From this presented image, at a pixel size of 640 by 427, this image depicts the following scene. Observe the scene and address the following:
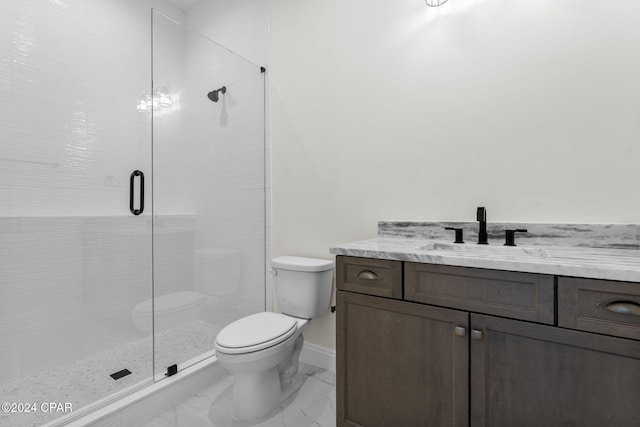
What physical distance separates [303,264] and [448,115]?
3.84ft

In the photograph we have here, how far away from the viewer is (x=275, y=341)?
4.84 ft

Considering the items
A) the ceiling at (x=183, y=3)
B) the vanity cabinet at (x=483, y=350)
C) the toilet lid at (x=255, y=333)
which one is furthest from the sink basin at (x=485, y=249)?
the ceiling at (x=183, y=3)

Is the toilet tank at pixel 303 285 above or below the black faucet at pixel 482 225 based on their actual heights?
below

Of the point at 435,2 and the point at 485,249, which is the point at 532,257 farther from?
the point at 435,2

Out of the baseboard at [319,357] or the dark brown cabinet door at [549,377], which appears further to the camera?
the baseboard at [319,357]

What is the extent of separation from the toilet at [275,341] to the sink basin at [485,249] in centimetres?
66

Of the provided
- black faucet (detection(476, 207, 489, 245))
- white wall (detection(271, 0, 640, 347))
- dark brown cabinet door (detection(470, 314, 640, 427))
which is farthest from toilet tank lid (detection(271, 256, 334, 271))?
dark brown cabinet door (detection(470, 314, 640, 427))

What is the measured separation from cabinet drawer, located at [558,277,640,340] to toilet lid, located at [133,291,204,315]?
1992mm

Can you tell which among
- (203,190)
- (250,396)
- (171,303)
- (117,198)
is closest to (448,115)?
(203,190)

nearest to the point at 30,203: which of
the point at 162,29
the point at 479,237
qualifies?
the point at 162,29

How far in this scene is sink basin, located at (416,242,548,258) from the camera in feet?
4.06

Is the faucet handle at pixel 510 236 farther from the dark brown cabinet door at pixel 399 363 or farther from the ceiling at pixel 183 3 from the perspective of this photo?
the ceiling at pixel 183 3

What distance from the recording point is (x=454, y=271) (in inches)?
41.6

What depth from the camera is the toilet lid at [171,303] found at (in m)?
1.90
